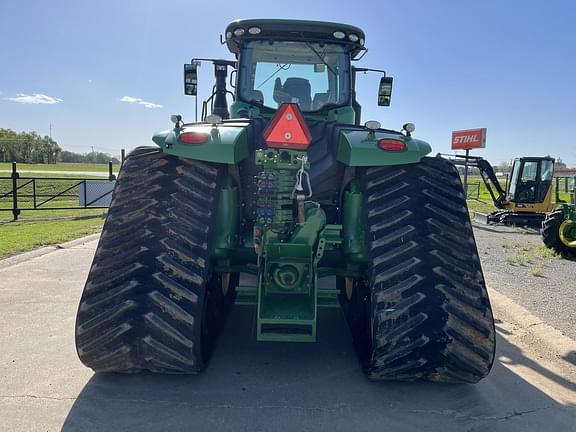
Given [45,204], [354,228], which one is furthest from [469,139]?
[354,228]

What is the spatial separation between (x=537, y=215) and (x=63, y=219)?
1631 cm

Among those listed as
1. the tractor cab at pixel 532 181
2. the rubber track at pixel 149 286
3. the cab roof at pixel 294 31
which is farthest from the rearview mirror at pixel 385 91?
the tractor cab at pixel 532 181

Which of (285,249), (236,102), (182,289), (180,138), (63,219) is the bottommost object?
(63,219)

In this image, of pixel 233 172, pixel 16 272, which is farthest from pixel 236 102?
pixel 16 272

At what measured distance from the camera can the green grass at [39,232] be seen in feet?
29.1

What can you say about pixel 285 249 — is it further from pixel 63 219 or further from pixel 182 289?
pixel 63 219

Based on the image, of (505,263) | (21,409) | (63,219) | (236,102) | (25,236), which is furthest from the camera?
(63,219)

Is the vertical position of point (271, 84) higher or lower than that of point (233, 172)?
higher

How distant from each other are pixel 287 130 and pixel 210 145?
1.76 ft

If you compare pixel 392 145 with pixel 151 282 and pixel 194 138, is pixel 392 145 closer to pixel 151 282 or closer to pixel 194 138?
pixel 194 138

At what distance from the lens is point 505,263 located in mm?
9141

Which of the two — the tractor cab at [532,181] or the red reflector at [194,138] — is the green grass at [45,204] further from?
the tractor cab at [532,181]

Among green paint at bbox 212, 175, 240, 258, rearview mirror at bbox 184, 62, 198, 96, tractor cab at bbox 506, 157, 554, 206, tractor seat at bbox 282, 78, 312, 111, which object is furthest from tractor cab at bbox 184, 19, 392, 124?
tractor cab at bbox 506, 157, 554, 206

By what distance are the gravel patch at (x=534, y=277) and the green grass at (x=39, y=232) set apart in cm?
811
